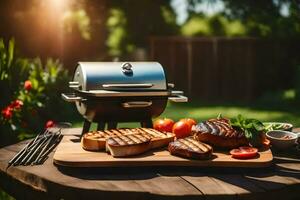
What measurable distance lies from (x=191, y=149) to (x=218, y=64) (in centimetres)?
1254

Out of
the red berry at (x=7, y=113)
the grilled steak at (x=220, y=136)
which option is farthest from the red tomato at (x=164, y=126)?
the red berry at (x=7, y=113)

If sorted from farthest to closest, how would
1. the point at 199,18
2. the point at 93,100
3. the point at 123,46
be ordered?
the point at 123,46, the point at 199,18, the point at 93,100

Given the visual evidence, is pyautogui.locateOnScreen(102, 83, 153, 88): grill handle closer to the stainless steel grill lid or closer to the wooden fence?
the stainless steel grill lid

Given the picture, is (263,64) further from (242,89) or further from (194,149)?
(194,149)

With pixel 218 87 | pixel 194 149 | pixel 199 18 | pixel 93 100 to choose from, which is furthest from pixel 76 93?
pixel 199 18

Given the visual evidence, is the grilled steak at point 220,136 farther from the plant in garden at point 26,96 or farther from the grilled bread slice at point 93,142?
the plant in garden at point 26,96

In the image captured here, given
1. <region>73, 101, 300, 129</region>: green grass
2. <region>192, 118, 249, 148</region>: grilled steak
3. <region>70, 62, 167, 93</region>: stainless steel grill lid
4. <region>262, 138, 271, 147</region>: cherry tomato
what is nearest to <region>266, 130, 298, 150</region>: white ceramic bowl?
<region>262, 138, 271, 147</region>: cherry tomato

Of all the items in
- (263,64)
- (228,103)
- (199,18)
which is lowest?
(228,103)

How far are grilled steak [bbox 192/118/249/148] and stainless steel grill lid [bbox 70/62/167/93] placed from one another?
2.22 ft

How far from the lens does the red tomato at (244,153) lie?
307 centimetres

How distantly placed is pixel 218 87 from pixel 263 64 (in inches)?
64.3

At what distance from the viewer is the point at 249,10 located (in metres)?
19.4

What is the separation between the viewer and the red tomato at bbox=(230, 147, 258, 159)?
10.1 ft

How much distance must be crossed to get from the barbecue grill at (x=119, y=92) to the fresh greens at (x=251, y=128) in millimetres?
660
